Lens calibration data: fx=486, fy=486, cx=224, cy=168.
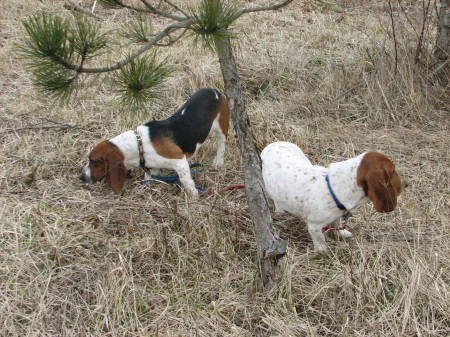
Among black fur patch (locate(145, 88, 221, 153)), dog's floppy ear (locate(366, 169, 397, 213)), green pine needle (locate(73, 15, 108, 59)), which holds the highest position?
green pine needle (locate(73, 15, 108, 59))

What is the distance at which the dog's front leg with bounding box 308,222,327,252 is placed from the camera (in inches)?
122

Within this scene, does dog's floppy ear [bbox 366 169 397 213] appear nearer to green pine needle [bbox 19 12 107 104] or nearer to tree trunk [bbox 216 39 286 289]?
tree trunk [bbox 216 39 286 289]

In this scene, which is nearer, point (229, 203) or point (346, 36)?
point (229, 203)

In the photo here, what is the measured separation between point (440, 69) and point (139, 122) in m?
3.03

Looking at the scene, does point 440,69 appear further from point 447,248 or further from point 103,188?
point 103,188

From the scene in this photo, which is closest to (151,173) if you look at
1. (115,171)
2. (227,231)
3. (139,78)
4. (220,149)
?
(115,171)

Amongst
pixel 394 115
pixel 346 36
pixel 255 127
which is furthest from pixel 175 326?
pixel 346 36

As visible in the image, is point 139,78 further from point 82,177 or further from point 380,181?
point 82,177

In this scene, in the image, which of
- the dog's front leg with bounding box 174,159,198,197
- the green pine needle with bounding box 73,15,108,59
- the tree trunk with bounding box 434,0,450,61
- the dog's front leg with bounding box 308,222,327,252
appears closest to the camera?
the green pine needle with bounding box 73,15,108,59

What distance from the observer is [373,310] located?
2.68 metres

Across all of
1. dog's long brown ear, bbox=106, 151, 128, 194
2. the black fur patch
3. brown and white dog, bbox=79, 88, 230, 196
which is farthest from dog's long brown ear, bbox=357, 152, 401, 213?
dog's long brown ear, bbox=106, 151, 128, 194

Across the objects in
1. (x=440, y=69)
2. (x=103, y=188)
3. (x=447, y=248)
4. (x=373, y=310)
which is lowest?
(x=103, y=188)

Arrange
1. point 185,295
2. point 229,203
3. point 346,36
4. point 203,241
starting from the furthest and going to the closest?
point 346,36 → point 229,203 → point 203,241 → point 185,295

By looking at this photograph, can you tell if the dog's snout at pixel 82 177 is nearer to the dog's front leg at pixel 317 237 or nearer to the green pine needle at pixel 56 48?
the green pine needle at pixel 56 48
